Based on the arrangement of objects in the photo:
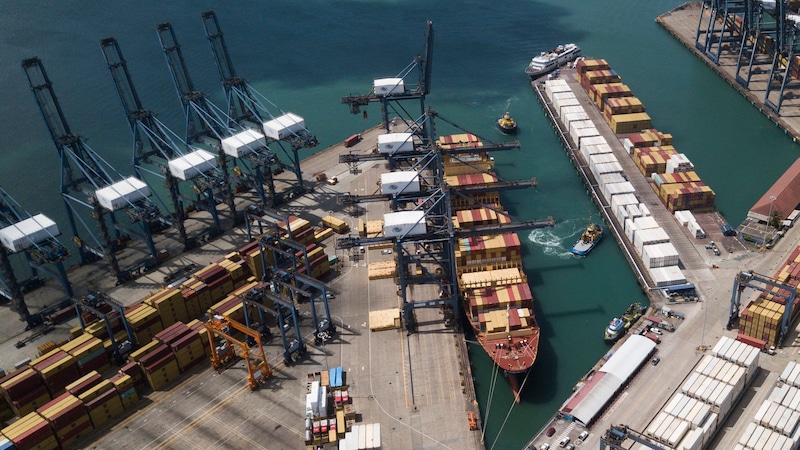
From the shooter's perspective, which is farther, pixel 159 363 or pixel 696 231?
pixel 696 231

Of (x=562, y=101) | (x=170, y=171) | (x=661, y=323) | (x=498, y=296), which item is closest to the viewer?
(x=661, y=323)

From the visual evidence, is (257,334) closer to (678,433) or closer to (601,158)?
(678,433)

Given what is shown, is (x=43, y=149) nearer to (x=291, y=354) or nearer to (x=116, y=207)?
(x=116, y=207)

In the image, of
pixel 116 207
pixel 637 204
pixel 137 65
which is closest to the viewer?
pixel 116 207

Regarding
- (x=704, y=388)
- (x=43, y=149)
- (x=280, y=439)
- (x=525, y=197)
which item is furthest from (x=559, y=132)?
(x=43, y=149)

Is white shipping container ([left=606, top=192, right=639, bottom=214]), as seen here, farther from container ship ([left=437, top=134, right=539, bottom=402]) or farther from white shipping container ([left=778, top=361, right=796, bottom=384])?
white shipping container ([left=778, top=361, right=796, bottom=384])

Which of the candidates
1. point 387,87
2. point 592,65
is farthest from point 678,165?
point 387,87

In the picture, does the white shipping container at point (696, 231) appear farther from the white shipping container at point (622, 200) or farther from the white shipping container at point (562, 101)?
the white shipping container at point (562, 101)
